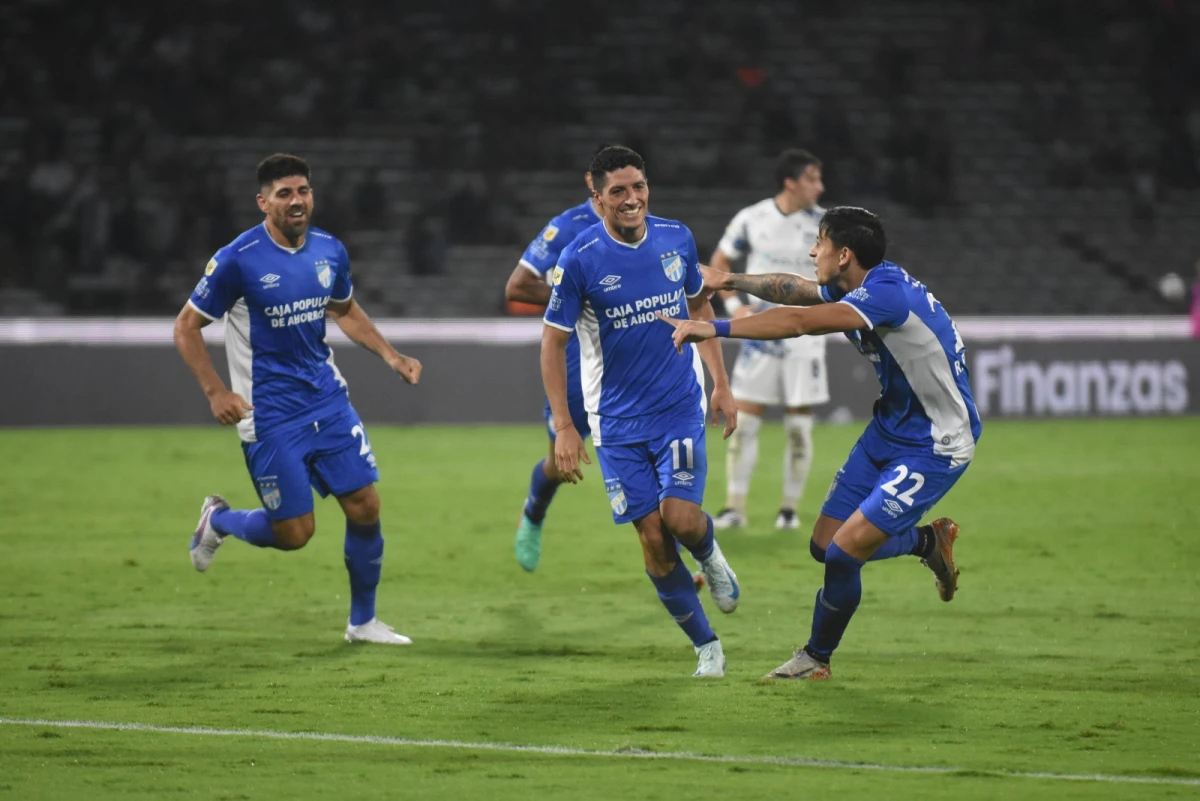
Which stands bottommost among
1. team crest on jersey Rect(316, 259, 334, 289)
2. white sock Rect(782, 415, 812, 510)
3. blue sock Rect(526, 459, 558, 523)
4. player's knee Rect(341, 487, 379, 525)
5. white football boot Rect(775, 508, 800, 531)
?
white football boot Rect(775, 508, 800, 531)

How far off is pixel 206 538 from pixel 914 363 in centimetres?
366

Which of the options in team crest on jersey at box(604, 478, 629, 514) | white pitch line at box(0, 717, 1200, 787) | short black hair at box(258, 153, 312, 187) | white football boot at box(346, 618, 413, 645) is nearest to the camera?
white pitch line at box(0, 717, 1200, 787)

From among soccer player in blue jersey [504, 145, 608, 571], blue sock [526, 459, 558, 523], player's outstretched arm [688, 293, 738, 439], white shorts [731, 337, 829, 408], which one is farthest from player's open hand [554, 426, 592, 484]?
white shorts [731, 337, 829, 408]

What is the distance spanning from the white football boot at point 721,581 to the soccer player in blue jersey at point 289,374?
1.50 meters

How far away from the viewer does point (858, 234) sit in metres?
6.53

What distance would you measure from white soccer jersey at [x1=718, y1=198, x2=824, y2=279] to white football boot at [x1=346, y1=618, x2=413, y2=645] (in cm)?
461

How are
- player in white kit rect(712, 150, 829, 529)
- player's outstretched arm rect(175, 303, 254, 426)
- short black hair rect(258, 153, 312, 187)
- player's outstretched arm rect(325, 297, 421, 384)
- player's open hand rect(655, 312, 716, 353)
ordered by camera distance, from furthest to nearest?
player in white kit rect(712, 150, 829, 529) < player's outstretched arm rect(325, 297, 421, 384) < short black hair rect(258, 153, 312, 187) < player's outstretched arm rect(175, 303, 254, 426) < player's open hand rect(655, 312, 716, 353)

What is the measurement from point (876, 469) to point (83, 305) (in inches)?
609

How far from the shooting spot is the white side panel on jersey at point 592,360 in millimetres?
7066

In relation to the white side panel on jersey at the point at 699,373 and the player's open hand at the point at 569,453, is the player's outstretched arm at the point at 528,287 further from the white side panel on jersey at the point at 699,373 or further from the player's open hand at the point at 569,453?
the player's open hand at the point at 569,453

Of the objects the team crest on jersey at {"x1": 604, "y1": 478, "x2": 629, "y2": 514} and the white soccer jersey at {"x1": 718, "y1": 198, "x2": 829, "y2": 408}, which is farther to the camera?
the white soccer jersey at {"x1": 718, "y1": 198, "x2": 829, "y2": 408}

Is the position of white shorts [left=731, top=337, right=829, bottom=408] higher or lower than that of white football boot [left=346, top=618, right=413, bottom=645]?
higher

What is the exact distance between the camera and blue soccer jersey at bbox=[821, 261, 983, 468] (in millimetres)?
6312

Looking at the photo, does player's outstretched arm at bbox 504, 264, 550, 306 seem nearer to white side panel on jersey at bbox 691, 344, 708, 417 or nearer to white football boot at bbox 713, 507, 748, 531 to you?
A: white side panel on jersey at bbox 691, 344, 708, 417
